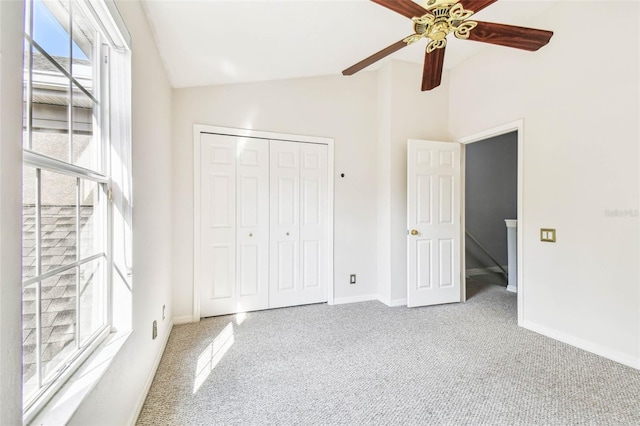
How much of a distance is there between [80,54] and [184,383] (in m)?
1.93

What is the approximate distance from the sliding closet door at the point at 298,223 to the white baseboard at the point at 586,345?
215 cm

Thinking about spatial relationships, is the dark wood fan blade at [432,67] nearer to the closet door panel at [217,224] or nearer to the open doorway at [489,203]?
the closet door panel at [217,224]

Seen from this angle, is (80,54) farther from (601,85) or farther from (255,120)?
(601,85)

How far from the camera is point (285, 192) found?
324 cm

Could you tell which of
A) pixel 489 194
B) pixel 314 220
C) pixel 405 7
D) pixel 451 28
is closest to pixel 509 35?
pixel 451 28

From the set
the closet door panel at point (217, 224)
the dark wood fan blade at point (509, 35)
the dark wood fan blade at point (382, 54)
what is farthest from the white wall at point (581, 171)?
the closet door panel at point (217, 224)

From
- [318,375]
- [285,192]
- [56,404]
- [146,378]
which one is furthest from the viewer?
[285,192]

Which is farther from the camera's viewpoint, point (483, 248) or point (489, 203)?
point (489, 203)

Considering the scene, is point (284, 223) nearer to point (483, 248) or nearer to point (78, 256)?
point (78, 256)

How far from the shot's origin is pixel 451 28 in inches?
66.5

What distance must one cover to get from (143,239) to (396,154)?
2.76 m

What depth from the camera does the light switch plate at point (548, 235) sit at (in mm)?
2523

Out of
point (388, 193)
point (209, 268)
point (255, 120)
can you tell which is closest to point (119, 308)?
point (209, 268)

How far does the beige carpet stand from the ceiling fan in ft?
7.35
